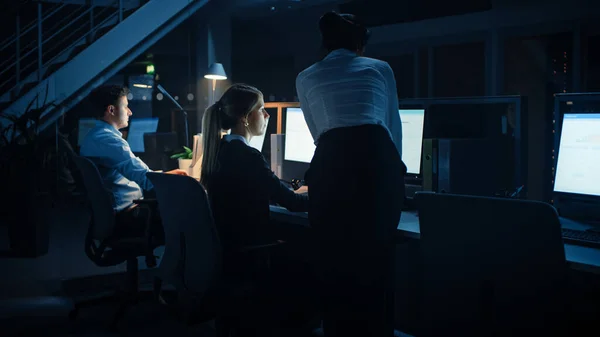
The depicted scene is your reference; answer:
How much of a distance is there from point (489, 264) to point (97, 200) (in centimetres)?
206

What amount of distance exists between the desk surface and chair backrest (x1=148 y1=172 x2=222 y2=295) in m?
0.49

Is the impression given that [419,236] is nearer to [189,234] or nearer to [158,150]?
[189,234]

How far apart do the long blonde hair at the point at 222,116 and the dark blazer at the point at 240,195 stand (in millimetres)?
109

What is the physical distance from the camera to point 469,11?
7340 millimetres

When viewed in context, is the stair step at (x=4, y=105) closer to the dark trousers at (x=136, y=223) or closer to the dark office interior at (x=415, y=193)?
the dark office interior at (x=415, y=193)

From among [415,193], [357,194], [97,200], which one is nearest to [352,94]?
[357,194]

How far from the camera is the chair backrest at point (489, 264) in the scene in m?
1.30

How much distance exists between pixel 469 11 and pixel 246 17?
12.1 ft

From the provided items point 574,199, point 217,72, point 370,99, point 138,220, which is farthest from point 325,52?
point 217,72

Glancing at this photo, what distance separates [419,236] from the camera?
181 centimetres

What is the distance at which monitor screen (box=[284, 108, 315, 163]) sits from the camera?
9.66 ft

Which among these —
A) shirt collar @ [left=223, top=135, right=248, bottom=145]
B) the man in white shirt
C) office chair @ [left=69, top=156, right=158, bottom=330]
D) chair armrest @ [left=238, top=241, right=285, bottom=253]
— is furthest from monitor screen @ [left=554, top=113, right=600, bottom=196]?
office chair @ [left=69, top=156, right=158, bottom=330]

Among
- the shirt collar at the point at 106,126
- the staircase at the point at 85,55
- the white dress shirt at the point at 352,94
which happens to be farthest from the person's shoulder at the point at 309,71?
the staircase at the point at 85,55

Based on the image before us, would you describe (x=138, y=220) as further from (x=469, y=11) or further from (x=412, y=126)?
(x=469, y=11)
